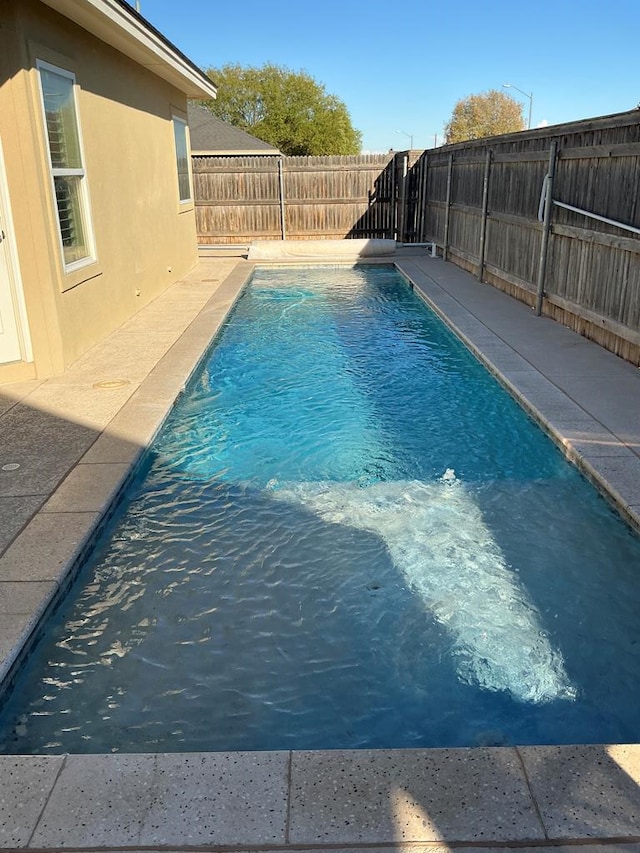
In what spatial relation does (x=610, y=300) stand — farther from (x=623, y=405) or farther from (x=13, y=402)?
(x=13, y=402)

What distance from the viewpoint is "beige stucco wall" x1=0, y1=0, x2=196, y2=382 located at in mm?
5816

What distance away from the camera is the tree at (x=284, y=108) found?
47344 millimetres

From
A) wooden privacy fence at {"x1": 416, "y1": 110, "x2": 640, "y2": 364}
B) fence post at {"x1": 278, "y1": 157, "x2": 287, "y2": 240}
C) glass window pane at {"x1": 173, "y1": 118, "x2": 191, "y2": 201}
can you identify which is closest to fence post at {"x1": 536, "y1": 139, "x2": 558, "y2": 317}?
wooden privacy fence at {"x1": 416, "y1": 110, "x2": 640, "y2": 364}

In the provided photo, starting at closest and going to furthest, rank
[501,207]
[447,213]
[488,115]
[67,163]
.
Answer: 1. [67,163]
2. [501,207]
3. [447,213]
4. [488,115]

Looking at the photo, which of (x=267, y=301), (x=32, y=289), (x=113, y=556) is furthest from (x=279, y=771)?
(x=267, y=301)

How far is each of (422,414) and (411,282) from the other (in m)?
6.51

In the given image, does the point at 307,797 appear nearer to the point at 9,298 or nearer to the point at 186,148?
the point at 9,298

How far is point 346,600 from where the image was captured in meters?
3.41

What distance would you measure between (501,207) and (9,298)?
6.96 meters

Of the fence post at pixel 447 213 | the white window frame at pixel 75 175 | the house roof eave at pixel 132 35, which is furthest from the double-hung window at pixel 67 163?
the fence post at pixel 447 213

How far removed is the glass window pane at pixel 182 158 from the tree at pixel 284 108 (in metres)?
35.1

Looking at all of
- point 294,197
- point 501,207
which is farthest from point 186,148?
point 501,207

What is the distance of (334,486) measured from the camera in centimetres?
464

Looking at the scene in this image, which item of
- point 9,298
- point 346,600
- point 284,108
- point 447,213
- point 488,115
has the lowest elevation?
point 346,600
